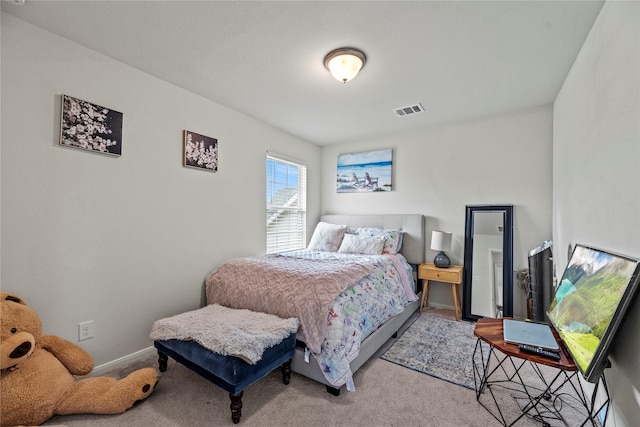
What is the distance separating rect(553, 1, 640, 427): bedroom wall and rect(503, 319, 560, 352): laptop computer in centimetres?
24

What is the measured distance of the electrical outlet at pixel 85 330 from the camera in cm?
201

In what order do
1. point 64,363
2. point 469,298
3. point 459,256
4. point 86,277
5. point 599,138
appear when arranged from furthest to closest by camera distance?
point 459,256 < point 469,298 < point 86,277 < point 64,363 < point 599,138

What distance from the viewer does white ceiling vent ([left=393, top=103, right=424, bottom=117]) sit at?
309 centimetres

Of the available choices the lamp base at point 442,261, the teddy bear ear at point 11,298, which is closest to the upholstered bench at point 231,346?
the teddy bear ear at point 11,298

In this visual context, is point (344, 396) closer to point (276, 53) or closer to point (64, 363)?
point (64, 363)

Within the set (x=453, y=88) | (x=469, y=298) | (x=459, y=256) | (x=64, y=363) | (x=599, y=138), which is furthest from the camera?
(x=459, y=256)

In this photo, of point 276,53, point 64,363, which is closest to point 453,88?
point 276,53

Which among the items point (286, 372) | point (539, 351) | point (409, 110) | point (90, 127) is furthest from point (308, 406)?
point (409, 110)

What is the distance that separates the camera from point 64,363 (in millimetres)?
1690

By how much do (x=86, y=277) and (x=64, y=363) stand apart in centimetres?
60

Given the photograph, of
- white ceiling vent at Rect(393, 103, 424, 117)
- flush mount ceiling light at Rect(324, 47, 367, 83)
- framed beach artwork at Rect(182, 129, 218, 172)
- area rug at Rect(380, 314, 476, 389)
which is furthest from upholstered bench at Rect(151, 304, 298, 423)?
white ceiling vent at Rect(393, 103, 424, 117)

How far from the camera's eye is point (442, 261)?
133 inches

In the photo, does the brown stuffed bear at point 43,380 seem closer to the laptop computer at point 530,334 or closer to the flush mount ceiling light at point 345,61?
the laptop computer at point 530,334

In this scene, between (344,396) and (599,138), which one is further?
(344,396)
